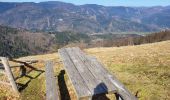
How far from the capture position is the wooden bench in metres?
7.30

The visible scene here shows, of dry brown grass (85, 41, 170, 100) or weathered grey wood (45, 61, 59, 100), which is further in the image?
dry brown grass (85, 41, 170, 100)

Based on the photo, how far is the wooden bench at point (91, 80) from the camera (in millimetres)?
7297

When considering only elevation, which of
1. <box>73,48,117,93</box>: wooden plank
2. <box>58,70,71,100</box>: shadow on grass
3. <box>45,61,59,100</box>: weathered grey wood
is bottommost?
<box>58,70,71,100</box>: shadow on grass

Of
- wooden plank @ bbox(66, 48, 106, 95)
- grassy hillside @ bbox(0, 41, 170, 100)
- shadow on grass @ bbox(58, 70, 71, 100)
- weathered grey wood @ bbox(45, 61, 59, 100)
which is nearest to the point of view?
wooden plank @ bbox(66, 48, 106, 95)

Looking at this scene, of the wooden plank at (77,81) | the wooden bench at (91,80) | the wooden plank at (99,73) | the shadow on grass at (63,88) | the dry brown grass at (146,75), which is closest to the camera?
the wooden plank at (77,81)

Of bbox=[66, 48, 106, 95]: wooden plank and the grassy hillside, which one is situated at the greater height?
bbox=[66, 48, 106, 95]: wooden plank

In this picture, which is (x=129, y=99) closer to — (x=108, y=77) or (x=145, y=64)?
(x=108, y=77)

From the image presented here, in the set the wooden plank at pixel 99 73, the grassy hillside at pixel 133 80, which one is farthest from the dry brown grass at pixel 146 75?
the wooden plank at pixel 99 73

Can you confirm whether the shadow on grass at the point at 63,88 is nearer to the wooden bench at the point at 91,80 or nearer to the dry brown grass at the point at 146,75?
Result: the wooden bench at the point at 91,80

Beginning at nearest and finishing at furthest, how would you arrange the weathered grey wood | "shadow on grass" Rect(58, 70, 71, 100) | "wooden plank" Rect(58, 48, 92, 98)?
1. "wooden plank" Rect(58, 48, 92, 98)
2. the weathered grey wood
3. "shadow on grass" Rect(58, 70, 71, 100)

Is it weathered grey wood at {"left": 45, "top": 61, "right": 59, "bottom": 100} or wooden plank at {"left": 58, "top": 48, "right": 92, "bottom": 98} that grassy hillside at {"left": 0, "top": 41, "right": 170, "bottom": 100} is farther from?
wooden plank at {"left": 58, "top": 48, "right": 92, "bottom": 98}

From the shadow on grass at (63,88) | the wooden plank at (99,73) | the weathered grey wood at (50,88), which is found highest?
the wooden plank at (99,73)

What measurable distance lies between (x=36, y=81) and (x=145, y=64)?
7609 millimetres

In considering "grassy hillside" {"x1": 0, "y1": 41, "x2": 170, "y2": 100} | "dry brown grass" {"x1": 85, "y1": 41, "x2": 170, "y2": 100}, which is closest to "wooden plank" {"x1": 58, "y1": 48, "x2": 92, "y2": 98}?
"grassy hillside" {"x1": 0, "y1": 41, "x2": 170, "y2": 100}
